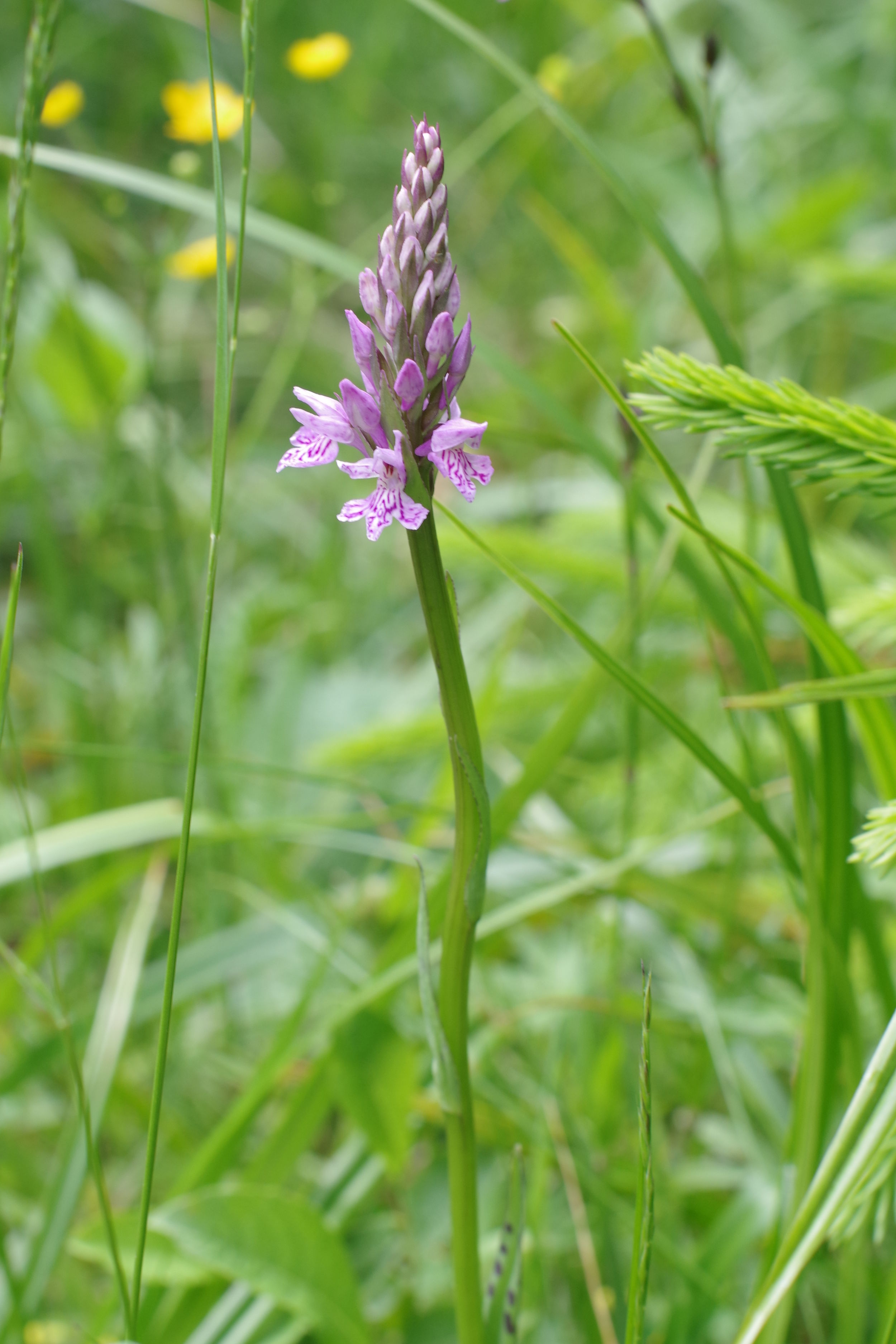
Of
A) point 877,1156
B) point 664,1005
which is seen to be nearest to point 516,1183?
point 877,1156

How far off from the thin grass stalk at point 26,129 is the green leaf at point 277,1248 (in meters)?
0.92

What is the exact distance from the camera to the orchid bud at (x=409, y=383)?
2.39ft

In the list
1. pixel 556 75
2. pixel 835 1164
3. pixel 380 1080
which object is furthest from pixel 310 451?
pixel 556 75

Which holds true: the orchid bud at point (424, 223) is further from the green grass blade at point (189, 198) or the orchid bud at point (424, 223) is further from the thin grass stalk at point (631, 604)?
the green grass blade at point (189, 198)

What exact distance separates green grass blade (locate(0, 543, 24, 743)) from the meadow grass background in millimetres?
201

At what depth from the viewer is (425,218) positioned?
72 cm

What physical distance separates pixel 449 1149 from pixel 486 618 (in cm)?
218

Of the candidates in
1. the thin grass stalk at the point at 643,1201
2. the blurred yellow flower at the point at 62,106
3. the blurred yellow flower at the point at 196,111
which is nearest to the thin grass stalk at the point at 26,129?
the thin grass stalk at the point at 643,1201

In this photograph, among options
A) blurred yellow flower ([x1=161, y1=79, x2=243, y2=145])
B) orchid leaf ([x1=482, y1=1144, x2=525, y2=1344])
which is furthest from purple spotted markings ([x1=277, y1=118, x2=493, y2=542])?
blurred yellow flower ([x1=161, y1=79, x2=243, y2=145])

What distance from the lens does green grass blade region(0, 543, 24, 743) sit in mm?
860

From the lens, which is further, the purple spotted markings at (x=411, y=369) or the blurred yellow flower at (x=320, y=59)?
the blurred yellow flower at (x=320, y=59)

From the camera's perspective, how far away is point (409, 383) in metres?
0.73

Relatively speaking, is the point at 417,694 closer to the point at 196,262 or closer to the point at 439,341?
the point at 196,262

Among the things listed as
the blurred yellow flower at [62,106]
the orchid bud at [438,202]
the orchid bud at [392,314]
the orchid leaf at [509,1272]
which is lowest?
the orchid leaf at [509,1272]
